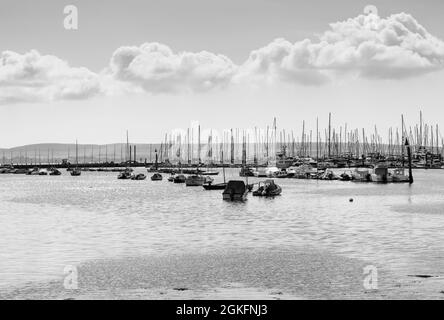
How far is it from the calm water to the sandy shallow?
0.05 metres

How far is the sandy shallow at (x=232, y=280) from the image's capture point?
1113 inches

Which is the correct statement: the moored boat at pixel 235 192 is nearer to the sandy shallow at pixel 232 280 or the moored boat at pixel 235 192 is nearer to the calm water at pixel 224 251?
the calm water at pixel 224 251

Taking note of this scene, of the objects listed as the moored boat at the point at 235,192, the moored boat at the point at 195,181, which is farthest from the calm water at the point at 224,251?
the moored boat at the point at 195,181

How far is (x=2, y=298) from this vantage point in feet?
90.8

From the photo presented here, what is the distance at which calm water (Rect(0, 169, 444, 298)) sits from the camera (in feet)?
98.1

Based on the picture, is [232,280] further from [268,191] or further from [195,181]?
[195,181]

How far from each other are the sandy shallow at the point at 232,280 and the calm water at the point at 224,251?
5 cm

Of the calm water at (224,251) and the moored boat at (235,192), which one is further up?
the moored boat at (235,192)

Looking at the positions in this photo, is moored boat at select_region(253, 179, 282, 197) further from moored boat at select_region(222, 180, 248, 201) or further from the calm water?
the calm water

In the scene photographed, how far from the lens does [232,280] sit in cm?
3186

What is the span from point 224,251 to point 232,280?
10.7 meters

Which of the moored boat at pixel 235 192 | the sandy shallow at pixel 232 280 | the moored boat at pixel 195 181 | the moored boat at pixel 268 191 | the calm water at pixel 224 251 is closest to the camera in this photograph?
the sandy shallow at pixel 232 280
